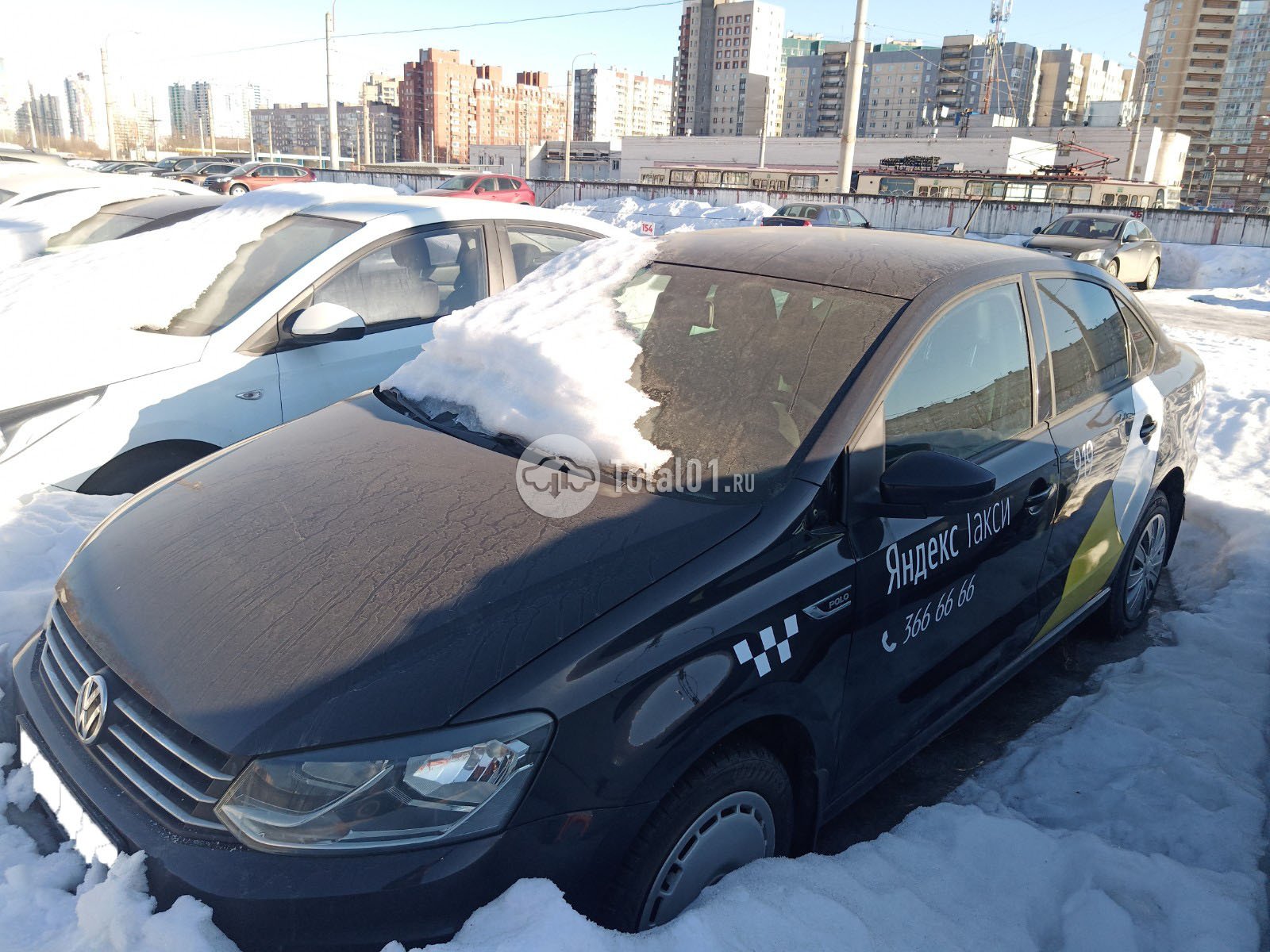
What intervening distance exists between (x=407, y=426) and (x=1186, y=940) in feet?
Answer: 8.05

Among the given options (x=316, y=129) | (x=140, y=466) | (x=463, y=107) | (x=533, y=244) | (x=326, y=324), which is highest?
(x=463, y=107)

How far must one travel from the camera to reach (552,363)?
2.71 meters

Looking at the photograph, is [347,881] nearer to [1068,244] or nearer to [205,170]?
[1068,244]

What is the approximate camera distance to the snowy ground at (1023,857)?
66.4 inches

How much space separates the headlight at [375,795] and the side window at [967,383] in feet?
4.48

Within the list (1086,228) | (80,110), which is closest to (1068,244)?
(1086,228)

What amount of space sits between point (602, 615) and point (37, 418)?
289cm

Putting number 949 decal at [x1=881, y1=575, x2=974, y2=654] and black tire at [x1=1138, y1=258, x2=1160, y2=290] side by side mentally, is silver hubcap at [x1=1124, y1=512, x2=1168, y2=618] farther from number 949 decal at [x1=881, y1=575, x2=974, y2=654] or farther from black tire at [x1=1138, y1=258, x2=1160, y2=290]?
black tire at [x1=1138, y1=258, x2=1160, y2=290]

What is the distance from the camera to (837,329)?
2.60 m

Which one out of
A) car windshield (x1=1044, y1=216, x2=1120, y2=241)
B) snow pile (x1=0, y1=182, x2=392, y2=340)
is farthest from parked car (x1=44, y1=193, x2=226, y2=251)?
car windshield (x1=1044, y1=216, x2=1120, y2=241)

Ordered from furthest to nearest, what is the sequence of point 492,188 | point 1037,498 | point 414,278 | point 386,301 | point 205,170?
point 205,170 → point 492,188 → point 414,278 → point 386,301 → point 1037,498

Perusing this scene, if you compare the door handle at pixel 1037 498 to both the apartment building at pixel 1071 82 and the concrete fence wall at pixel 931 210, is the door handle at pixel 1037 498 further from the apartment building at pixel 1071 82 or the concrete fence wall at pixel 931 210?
the apartment building at pixel 1071 82

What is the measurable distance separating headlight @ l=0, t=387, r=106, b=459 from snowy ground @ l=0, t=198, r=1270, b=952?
0.70 feet

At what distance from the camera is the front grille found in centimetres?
168
